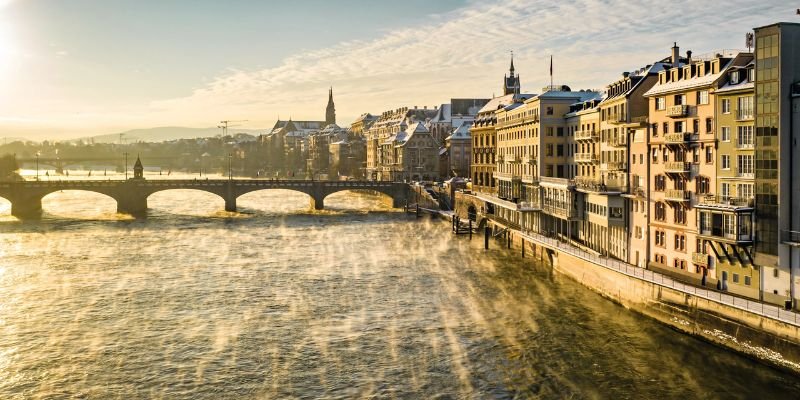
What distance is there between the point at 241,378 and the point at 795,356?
84.8ft

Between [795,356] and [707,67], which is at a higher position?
[707,67]

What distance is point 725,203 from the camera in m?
A: 42.0

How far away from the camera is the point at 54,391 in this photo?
3591 cm

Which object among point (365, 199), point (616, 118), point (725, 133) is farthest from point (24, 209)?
point (725, 133)

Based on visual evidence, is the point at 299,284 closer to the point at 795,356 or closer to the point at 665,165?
the point at 665,165

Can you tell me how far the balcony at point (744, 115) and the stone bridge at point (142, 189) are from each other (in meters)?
93.7

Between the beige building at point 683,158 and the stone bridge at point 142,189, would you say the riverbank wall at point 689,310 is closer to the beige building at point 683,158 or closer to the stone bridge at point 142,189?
the beige building at point 683,158

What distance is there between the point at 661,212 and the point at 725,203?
8.94m

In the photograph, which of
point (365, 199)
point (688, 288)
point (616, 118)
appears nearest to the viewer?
point (688, 288)

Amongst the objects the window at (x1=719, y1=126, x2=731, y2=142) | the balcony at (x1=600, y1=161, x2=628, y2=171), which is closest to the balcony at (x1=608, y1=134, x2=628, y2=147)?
the balcony at (x1=600, y1=161, x2=628, y2=171)

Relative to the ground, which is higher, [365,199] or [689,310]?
[365,199]

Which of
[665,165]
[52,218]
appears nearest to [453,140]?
[52,218]

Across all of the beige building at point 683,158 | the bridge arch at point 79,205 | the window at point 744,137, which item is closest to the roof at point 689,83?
the beige building at point 683,158

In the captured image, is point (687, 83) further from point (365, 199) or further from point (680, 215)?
point (365, 199)
